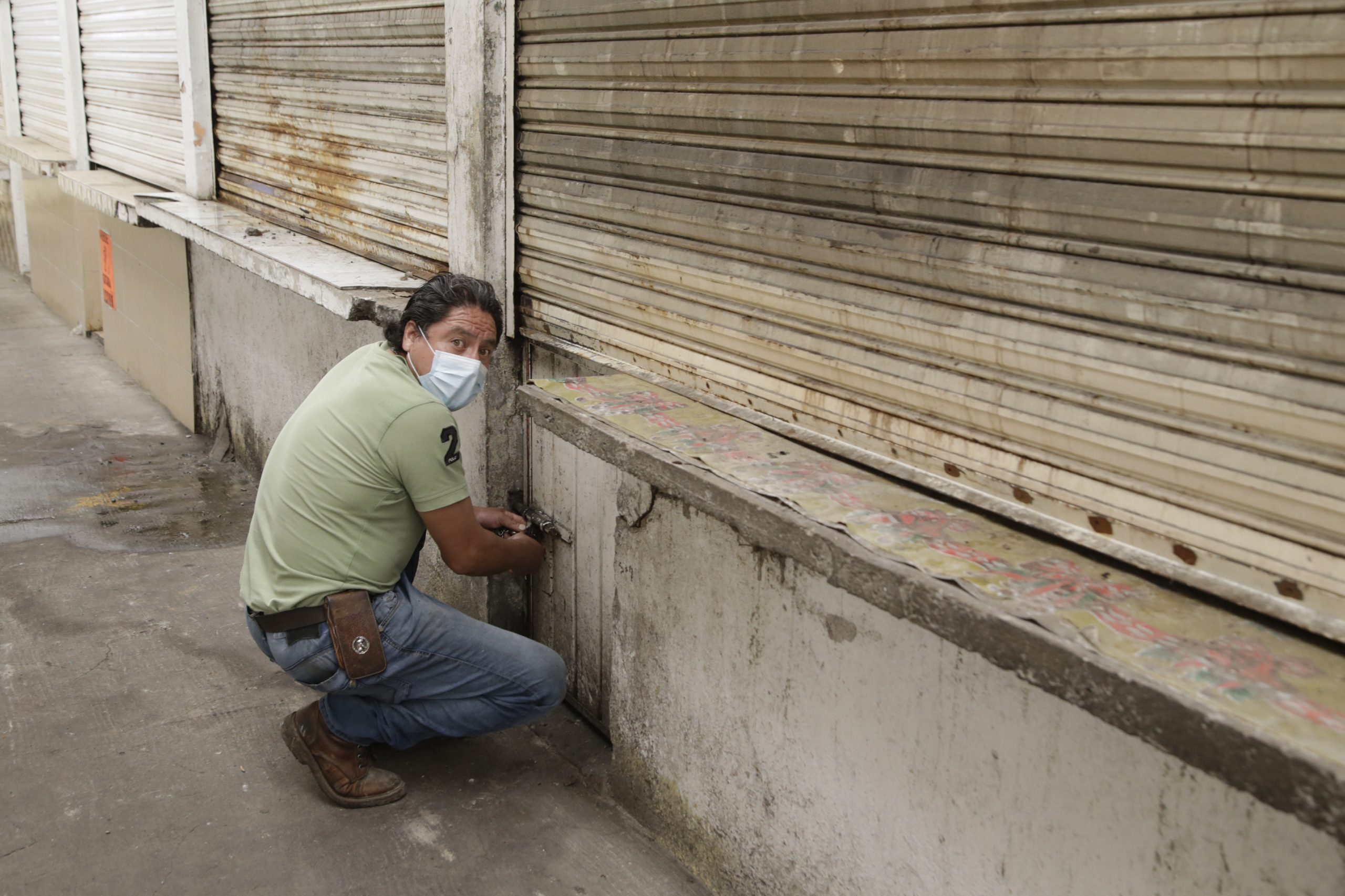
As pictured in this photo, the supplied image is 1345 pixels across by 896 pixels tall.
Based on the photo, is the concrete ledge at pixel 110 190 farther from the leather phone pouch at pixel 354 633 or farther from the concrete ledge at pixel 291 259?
the leather phone pouch at pixel 354 633

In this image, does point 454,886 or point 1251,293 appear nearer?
point 1251,293

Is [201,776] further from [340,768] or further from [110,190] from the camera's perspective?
[110,190]

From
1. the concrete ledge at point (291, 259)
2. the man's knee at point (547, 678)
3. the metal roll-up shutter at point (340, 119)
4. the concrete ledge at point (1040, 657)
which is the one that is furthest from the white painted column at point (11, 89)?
the concrete ledge at point (1040, 657)

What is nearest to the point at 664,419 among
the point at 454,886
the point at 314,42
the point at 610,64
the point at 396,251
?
the point at 610,64

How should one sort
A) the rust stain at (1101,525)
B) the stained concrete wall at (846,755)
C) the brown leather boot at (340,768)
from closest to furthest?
the stained concrete wall at (846,755), the rust stain at (1101,525), the brown leather boot at (340,768)

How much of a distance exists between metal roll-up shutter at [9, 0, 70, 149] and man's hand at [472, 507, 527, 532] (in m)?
7.78

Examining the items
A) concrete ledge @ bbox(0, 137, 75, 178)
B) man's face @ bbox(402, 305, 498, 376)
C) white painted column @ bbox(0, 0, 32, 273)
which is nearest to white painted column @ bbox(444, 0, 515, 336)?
man's face @ bbox(402, 305, 498, 376)

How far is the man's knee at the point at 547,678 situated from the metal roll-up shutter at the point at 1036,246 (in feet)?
3.28

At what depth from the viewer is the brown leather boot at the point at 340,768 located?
3.43 meters

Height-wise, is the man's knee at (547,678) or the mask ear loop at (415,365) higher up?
the mask ear loop at (415,365)

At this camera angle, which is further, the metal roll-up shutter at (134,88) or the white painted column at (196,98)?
the metal roll-up shutter at (134,88)

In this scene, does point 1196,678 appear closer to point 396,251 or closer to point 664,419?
point 664,419

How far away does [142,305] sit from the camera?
8.45 m

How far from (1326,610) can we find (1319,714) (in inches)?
12.1
